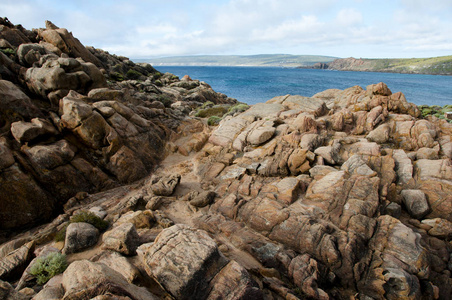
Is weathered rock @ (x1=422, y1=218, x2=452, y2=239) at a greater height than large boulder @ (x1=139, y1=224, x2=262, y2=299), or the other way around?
large boulder @ (x1=139, y1=224, x2=262, y2=299)

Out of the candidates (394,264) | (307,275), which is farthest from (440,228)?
(307,275)

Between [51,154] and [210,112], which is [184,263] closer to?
[51,154]

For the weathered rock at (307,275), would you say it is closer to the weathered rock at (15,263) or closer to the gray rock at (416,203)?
the gray rock at (416,203)

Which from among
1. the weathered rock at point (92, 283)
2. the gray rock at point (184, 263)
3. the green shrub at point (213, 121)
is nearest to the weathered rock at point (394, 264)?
the gray rock at point (184, 263)

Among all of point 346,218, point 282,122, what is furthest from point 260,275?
point 282,122

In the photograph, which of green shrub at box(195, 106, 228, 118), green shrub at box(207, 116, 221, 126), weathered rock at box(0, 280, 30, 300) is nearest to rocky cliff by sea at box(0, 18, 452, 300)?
weathered rock at box(0, 280, 30, 300)

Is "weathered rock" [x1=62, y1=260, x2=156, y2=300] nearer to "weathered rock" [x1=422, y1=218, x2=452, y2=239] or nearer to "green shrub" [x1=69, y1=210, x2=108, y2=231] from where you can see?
"green shrub" [x1=69, y1=210, x2=108, y2=231]

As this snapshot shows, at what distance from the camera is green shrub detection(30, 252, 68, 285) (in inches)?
352

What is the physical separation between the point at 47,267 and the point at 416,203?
1873 cm

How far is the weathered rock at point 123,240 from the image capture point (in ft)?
33.4

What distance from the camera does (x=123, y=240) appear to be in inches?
402

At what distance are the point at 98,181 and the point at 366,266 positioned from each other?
18.0 metres

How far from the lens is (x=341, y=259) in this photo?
10.4m

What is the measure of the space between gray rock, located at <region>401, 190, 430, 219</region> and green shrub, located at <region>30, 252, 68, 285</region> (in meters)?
18.0
